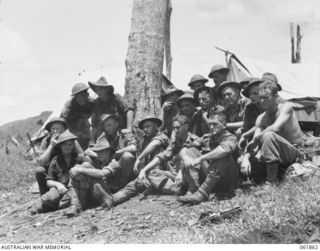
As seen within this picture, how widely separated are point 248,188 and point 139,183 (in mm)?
1265

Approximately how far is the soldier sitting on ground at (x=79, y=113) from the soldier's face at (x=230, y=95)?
2016 mm

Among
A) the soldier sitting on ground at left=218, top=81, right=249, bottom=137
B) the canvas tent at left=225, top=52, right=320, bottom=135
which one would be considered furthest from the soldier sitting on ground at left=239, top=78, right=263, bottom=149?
the canvas tent at left=225, top=52, right=320, bottom=135

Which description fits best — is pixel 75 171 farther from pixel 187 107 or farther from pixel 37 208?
pixel 187 107

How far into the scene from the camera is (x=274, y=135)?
532 cm

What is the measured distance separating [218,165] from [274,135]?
2.25ft

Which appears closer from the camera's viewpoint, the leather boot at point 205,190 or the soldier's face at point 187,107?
the leather boot at point 205,190

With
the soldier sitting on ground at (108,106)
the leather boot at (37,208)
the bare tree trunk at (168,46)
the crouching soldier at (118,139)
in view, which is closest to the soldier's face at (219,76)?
the soldier sitting on ground at (108,106)

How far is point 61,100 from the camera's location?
1292 cm

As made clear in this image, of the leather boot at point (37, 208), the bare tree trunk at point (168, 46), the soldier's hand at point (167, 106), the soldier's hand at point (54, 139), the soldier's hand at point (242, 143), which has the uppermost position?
the bare tree trunk at point (168, 46)

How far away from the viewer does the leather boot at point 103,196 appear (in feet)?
18.8

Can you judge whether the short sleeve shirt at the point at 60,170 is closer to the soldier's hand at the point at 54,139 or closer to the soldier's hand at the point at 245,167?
the soldier's hand at the point at 54,139

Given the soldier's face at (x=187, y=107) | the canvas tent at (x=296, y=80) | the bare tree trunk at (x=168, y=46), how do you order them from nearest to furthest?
the soldier's face at (x=187, y=107)
the canvas tent at (x=296, y=80)
the bare tree trunk at (x=168, y=46)

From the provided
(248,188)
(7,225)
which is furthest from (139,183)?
(7,225)

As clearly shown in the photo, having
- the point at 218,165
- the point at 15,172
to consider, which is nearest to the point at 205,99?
the point at 218,165
